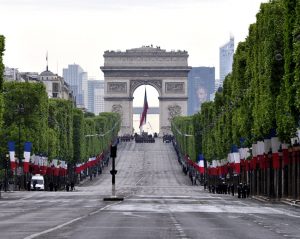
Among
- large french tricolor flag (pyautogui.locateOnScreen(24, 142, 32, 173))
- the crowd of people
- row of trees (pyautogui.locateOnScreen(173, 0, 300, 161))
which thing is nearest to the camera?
row of trees (pyautogui.locateOnScreen(173, 0, 300, 161))

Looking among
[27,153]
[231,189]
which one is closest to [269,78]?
[231,189]

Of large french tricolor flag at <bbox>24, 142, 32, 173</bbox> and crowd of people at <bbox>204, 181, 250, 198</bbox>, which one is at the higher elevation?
large french tricolor flag at <bbox>24, 142, 32, 173</bbox>

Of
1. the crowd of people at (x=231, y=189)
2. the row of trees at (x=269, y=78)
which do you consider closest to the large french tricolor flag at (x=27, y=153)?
the crowd of people at (x=231, y=189)

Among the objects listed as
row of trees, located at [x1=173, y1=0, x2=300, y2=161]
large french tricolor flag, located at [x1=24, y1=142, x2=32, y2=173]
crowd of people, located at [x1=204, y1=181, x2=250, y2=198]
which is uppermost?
row of trees, located at [x1=173, y1=0, x2=300, y2=161]

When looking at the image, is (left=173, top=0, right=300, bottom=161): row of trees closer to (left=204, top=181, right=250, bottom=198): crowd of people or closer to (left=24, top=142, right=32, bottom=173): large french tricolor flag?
(left=204, top=181, right=250, bottom=198): crowd of people

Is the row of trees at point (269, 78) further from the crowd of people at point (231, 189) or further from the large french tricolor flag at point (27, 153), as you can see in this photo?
the large french tricolor flag at point (27, 153)

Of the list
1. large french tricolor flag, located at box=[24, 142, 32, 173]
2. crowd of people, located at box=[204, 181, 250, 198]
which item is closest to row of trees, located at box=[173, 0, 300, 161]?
crowd of people, located at box=[204, 181, 250, 198]

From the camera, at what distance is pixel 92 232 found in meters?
37.1

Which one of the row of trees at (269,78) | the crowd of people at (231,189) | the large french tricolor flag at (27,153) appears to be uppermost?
the row of trees at (269,78)

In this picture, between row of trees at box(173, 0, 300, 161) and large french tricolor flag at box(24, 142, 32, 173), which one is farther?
large french tricolor flag at box(24, 142, 32, 173)

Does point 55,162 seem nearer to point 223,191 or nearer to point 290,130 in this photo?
point 223,191

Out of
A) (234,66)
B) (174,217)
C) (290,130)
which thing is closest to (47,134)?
(234,66)

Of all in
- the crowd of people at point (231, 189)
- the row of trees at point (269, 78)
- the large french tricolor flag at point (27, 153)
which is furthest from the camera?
the large french tricolor flag at point (27, 153)

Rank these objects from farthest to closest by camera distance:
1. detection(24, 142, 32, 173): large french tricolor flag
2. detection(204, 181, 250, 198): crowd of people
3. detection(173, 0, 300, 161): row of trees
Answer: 1. detection(24, 142, 32, 173): large french tricolor flag
2. detection(204, 181, 250, 198): crowd of people
3. detection(173, 0, 300, 161): row of trees
